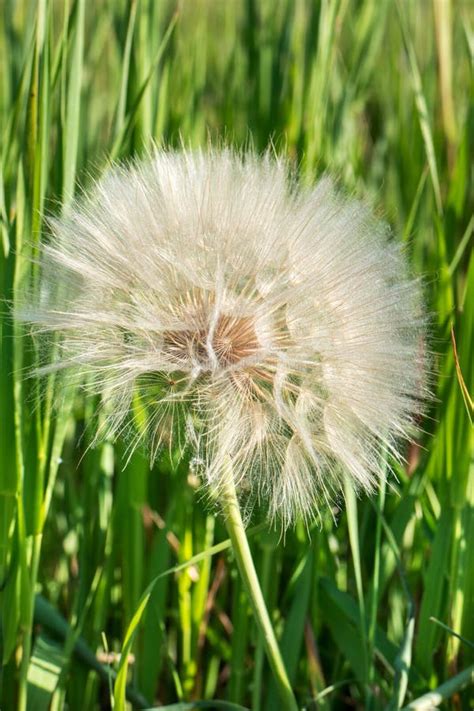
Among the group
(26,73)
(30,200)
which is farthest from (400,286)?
(26,73)

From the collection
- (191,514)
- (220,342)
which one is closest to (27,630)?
(191,514)

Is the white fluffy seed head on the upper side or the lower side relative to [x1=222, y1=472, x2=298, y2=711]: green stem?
upper

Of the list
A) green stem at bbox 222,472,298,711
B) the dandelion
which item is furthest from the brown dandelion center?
green stem at bbox 222,472,298,711

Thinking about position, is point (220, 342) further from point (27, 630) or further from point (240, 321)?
point (27, 630)

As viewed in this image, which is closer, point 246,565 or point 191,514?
point 246,565

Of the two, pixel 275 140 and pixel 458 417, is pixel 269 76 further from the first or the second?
pixel 458 417

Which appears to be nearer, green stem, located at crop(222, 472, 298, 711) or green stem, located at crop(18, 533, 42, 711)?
green stem, located at crop(222, 472, 298, 711)

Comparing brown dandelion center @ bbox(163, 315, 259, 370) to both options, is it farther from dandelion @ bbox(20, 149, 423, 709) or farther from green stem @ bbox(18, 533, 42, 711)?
green stem @ bbox(18, 533, 42, 711)
